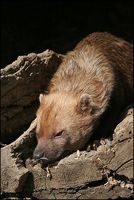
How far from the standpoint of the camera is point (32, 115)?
6676 mm

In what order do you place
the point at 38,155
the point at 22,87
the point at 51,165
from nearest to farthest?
the point at 38,155
the point at 51,165
the point at 22,87

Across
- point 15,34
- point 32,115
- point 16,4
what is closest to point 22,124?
point 32,115

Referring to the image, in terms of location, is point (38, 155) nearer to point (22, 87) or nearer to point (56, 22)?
point (22, 87)

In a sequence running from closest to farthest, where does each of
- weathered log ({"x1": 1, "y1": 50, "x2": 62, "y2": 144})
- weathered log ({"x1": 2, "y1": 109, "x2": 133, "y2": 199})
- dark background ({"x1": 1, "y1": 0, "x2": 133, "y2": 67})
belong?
weathered log ({"x1": 2, "y1": 109, "x2": 133, "y2": 199}) → weathered log ({"x1": 1, "y1": 50, "x2": 62, "y2": 144}) → dark background ({"x1": 1, "y1": 0, "x2": 133, "y2": 67})

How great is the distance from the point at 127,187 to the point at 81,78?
1.41m

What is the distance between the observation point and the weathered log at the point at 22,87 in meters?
6.19

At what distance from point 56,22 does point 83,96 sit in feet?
9.78

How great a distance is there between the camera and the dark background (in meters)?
7.91

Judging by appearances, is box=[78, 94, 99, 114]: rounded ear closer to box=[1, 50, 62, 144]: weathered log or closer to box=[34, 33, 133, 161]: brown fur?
box=[34, 33, 133, 161]: brown fur

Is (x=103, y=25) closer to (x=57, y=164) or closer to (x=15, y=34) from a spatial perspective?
(x=15, y=34)

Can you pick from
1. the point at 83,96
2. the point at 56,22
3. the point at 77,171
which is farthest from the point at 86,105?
the point at 56,22

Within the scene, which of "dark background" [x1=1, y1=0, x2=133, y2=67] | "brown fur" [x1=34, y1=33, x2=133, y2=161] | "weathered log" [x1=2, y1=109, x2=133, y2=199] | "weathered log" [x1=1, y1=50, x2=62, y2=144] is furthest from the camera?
"dark background" [x1=1, y1=0, x2=133, y2=67]

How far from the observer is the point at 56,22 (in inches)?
342

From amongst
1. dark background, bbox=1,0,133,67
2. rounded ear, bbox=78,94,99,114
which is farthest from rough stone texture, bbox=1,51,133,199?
dark background, bbox=1,0,133,67
